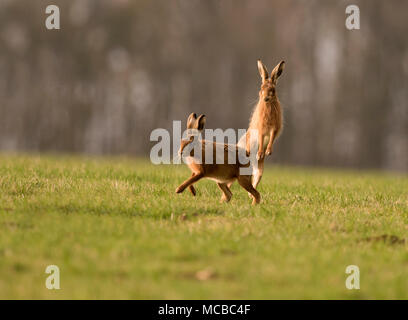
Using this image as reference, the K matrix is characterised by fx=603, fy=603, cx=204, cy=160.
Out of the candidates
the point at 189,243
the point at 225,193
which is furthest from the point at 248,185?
the point at 189,243

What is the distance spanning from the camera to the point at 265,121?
34.8 ft

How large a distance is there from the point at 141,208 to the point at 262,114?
318 cm

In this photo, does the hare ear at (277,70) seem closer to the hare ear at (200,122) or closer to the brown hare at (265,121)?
the brown hare at (265,121)

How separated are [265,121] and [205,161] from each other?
1.88 m

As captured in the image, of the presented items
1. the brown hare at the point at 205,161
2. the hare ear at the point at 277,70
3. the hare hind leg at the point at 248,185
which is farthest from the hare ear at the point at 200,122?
the hare ear at the point at 277,70

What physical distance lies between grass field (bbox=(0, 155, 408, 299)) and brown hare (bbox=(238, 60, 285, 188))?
32.1 inches

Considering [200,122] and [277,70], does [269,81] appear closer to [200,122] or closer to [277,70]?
[277,70]

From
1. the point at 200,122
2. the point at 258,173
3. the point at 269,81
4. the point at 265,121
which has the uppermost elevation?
the point at 269,81

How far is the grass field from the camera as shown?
18.3 ft

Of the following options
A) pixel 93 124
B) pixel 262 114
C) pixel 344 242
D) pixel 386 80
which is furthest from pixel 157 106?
pixel 344 242

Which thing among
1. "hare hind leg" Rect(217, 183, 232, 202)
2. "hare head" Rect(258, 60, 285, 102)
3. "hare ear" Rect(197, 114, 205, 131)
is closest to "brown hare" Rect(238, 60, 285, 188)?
"hare head" Rect(258, 60, 285, 102)

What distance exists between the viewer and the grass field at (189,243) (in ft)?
18.3

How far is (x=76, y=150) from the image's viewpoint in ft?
115

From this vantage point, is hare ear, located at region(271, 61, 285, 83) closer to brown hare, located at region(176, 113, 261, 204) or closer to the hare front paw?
the hare front paw
